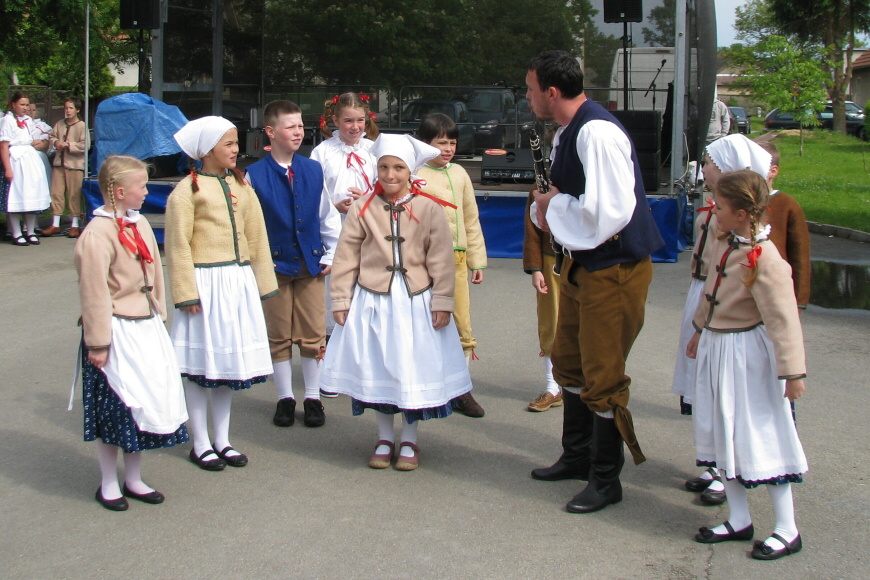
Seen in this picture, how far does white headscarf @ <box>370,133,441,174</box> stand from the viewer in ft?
16.8

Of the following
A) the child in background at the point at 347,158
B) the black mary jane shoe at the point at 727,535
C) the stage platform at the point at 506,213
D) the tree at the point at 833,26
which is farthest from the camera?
the tree at the point at 833,26

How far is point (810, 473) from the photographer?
5.09 meters

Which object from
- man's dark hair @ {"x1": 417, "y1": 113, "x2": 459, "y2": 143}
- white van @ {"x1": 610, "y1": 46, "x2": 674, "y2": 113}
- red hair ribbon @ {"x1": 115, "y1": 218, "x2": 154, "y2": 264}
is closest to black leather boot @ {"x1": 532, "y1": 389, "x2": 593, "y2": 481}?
man's dark hair @ {"x1": 417, "y1": 113, "x2": 459, "y2": 143}

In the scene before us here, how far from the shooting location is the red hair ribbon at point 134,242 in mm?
4523

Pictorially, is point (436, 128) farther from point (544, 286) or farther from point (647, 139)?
point (647, 139)

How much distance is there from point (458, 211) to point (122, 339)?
241 centimetres

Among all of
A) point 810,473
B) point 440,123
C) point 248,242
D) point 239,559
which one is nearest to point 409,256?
point 248,242

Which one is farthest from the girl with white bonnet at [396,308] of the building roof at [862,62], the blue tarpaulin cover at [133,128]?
the building roof at [862,62]

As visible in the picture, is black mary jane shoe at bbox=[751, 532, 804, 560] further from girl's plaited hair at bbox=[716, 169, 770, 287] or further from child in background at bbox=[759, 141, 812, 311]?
child in background at bbox=[759, 141, 812, 311]

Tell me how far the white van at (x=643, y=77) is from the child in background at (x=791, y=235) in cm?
904

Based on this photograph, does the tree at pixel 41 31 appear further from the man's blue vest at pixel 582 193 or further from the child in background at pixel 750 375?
the child in background at pixel 750 375

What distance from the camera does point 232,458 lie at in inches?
206

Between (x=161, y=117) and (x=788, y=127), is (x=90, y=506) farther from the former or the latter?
(x=788, y=127)

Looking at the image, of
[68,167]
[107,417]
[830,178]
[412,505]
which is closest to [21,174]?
[68,167]
